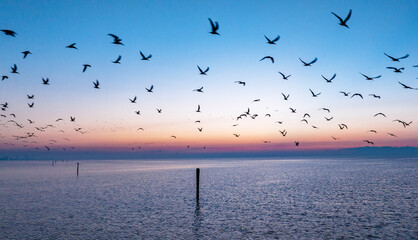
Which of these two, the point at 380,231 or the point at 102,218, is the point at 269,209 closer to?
the point at 380,231

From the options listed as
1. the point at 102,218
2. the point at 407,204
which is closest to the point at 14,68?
the point at 102,218

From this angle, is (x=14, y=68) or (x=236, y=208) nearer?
(x=14, y=68)

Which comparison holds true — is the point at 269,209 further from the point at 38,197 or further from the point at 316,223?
the point at 38,197

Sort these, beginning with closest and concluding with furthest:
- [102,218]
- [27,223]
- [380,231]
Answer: [380,231] → [27,223] → [102,218]

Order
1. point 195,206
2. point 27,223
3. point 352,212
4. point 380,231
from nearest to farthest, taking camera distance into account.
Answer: point 380,231 → point 27,223 → point 352,212 → point 195,206

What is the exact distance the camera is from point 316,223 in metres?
29.5

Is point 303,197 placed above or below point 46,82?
below

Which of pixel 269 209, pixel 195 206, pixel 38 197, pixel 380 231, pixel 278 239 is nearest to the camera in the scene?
pixel 278 239

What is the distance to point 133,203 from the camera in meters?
42.4

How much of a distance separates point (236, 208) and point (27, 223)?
74.7 ft

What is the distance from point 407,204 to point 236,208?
75.4ft

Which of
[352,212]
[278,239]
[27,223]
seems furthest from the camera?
[352,212]

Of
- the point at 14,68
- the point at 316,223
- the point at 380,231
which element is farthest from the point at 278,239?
the point at 14,68

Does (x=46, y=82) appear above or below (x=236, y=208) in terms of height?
above
